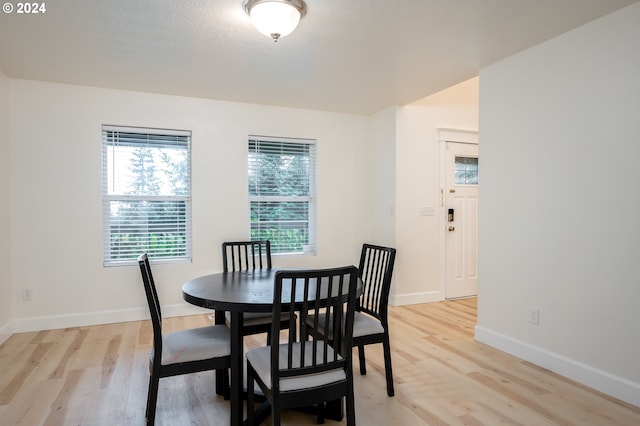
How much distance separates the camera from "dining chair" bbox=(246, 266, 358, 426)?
1.64m

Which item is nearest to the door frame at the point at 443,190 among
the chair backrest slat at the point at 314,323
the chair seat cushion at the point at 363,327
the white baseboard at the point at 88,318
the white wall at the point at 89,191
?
the white wall at the point at 89,191

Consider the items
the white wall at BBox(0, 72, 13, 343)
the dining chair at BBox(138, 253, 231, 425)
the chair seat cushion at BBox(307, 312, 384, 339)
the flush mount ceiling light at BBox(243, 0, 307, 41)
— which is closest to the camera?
the dining chair at BBox(138, 253, 231, 425)

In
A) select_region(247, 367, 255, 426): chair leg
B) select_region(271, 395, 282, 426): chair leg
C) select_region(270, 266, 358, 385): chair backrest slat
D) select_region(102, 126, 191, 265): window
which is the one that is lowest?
select_region(247, 367, 255, 426): chair leg

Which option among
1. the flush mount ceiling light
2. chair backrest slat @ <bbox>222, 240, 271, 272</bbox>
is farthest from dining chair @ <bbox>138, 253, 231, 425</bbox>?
the flush mount ceiling light

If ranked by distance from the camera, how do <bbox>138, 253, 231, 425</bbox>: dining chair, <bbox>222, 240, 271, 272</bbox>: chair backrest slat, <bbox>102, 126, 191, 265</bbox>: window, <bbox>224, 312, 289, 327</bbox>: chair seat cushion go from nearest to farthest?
<bbox>138, 253, 231, 425</bbox>: dining chair < <bbox>224, 312, 289, 327</bbox>: chair seat cushion < <bbox>222, 240, 271, 272</bbox>: chair backrest slat < <bbox>102, 126, 191, 265</bbox>: window

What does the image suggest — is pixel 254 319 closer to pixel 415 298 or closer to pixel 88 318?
pixel 88 318

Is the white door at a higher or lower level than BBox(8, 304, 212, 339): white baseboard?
higher

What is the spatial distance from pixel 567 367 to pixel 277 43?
120 inches

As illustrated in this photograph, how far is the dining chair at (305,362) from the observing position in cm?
164

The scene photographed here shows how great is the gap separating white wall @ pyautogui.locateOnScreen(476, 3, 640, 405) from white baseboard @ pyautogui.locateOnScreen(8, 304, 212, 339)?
9.82 ft

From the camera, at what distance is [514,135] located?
305 centimetres

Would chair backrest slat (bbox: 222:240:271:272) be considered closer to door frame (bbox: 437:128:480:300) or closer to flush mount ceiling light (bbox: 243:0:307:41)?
flush mount ceiling light (bbox: 243:0:307:41)

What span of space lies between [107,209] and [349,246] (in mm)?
2743

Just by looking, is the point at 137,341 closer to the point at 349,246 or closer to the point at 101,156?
the point at 101,156
